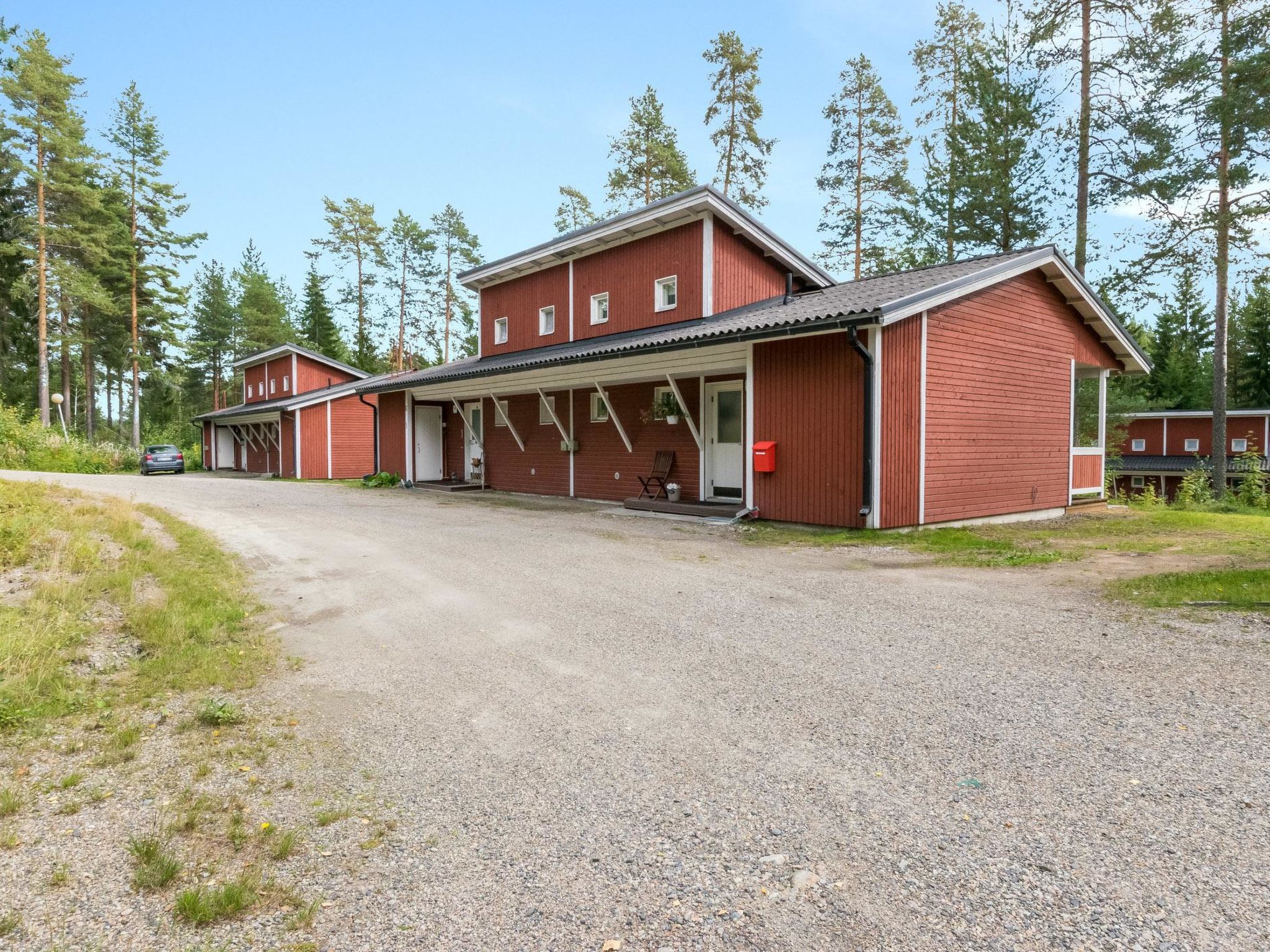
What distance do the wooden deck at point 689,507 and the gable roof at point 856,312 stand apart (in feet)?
8.80

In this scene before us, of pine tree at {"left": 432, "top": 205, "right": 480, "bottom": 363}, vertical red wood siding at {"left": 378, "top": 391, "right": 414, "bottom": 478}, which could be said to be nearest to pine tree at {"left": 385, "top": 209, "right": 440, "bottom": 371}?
pine tree at {"left": 432, "top": 205, "right": 480, "bottom": 363}

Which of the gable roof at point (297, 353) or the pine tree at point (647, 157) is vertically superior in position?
the pine tree at point (647, 157)

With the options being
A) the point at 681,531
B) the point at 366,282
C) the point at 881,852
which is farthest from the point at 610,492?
the point at 366,282

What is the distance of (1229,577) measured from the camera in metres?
6.29

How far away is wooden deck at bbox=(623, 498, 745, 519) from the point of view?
11.5 metres

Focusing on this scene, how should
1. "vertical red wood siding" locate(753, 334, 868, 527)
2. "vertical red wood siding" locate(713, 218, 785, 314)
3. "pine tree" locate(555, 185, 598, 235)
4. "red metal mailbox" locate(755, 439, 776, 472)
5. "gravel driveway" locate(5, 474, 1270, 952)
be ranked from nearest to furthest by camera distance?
"gravel driveway" locate(5, 474, 1270, 952), "vertical red wood siding" locate(753, 334, 868, 527), "red metal mailbox" locate(755, 439, 776, 472), "vertical red wood siding" locate(713, 218, 785, 314), "pine tree" locate(555, 185, 598, 235)

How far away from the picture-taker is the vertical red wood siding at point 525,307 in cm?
1725

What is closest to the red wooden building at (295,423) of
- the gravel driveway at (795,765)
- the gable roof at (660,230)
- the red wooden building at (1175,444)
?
the gable roof at (660,230)

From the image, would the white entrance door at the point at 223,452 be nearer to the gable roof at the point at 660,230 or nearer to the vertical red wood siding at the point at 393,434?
the vertical red wood siding at the point at 393,434

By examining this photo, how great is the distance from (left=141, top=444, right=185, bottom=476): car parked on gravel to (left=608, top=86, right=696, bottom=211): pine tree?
67.2ft

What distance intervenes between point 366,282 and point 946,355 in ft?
120

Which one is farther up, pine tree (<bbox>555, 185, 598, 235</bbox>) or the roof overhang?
pine tree (<bbox>555, 185, 598, 235</bbox>)

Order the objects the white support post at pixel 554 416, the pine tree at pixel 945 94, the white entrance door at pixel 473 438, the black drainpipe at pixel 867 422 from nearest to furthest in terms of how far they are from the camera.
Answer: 1. the black drainpipe at pixel 867 422
2. the white support post at pixel 554 416
3. the white entrance door at pixel 473 438
4. the pine tree at pixel 945 94

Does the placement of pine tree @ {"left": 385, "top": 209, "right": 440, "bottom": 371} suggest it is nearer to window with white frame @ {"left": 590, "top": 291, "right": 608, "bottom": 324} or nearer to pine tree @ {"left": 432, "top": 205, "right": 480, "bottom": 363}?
pine tree @ {"left": 432, "top": 205, "right": 480, "bottom": 363}
